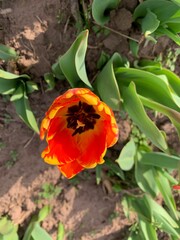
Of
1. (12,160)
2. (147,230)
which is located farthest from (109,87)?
(147,230)

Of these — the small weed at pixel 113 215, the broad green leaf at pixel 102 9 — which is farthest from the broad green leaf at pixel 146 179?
the broad green leaf at pixel 102 9

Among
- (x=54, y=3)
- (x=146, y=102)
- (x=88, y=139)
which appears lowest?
(x=88, y=139)

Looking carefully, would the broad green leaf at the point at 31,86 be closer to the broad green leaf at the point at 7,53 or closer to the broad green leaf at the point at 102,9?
the broad green leaf at the point at 7,53

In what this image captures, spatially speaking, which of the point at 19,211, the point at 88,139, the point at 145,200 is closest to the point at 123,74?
the point at 88,139

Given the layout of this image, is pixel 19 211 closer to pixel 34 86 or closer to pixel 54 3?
pixel 34 86

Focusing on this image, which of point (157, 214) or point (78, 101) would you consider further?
point (157, 214)
